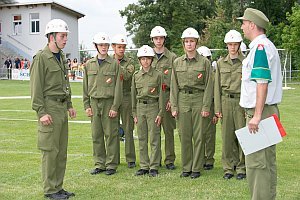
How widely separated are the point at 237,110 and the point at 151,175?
171 cm

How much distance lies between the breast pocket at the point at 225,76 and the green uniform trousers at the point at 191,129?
391 mm

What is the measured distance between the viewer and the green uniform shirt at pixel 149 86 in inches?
314

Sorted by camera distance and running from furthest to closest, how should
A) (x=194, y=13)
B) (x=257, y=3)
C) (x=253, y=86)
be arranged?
(x=194, y=13)
(x=257, y=3)
(x=253, y=86)

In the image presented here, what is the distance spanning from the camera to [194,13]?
51.2 m

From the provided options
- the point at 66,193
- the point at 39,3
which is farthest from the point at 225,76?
the point at 39,3

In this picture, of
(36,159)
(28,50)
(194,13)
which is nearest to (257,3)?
(194,13)

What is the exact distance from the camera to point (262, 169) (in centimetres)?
529

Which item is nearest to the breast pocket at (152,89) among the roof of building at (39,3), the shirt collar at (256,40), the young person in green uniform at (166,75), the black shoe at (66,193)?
the young person in green uniform at (166,75)

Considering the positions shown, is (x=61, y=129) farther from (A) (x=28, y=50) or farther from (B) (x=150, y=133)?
(A) (x=28, y=50)

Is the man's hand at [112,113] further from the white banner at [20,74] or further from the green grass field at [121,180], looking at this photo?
the white banner at [20,74]

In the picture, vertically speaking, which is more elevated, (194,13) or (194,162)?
(194,13)

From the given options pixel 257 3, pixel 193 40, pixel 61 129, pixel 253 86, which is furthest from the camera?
pixel 257 3

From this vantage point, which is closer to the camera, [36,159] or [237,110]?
[237,110]

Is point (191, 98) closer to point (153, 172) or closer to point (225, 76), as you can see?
point (225, 76)
